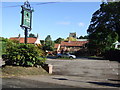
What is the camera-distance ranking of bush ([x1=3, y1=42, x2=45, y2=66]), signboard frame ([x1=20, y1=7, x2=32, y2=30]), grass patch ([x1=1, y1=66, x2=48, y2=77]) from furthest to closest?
signboard frame ([x1=20, y1=7, x2=32, y2=30]) < bush ([x1=3, y1=42, x2=45, y2=66]) < grass patch ([x1=1, y1=66, x2=48, y2=77])

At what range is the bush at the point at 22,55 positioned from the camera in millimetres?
12781

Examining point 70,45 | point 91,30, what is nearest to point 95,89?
point 91,30

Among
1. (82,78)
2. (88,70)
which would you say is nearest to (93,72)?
(88,70)

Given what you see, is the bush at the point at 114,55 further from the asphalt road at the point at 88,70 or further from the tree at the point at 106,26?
the asphalt road at the point at 88,70

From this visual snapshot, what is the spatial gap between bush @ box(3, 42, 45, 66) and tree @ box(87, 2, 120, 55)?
35356 millimetres

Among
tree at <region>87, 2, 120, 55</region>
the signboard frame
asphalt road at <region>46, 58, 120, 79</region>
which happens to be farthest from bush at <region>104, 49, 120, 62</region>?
the signboard frame

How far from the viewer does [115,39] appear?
46.9 m

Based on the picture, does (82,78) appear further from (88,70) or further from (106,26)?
(106,26)

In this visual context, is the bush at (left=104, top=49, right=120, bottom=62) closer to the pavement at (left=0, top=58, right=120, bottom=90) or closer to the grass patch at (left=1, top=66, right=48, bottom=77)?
the pavement at (left=0, top=58, right=120, bottom=90)

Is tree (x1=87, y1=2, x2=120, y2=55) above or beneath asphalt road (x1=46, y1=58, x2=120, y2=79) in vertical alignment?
above

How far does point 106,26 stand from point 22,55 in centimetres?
3736

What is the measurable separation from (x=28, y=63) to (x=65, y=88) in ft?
17.5

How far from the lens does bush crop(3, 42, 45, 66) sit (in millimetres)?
12781

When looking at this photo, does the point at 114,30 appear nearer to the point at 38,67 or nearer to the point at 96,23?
the point at 96,23
